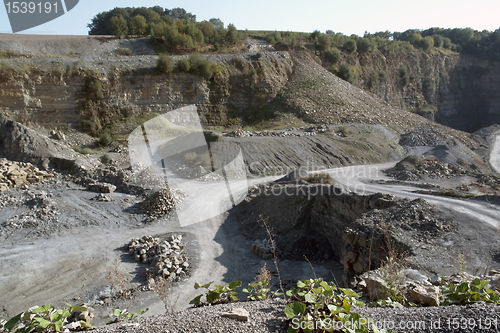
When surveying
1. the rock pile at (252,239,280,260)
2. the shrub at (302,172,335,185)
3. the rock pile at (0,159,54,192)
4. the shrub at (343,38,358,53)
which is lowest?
the rock pile at (252,239,280,260)

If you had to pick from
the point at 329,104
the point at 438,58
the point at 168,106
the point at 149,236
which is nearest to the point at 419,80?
the point at 438,58

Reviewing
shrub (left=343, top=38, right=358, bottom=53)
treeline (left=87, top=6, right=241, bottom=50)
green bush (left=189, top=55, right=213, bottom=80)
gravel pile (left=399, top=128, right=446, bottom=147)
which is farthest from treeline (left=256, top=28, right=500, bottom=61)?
gravel pile (left=399, top=128, right=446, bottom=147)

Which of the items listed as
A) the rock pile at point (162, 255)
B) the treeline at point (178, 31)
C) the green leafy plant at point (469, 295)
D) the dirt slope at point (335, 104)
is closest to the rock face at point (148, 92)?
the dirt slope at point (335, 104)

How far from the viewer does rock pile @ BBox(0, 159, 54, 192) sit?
683 inches

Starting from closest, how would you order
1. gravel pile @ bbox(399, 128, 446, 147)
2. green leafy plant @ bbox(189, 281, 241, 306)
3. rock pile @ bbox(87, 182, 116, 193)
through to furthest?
green leafy plant @ bbox(189, 281, 241, 306), rock pile @ bbox(87, 182, 116, 193), gravel pile @ bbox(399, 128, 446, 147)

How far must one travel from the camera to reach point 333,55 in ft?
151

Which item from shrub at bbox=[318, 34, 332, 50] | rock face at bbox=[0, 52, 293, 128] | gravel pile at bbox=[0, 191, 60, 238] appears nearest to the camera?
gravel pile at bbox=[0, 191, 60, 238]

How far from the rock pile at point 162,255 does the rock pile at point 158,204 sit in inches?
92.1

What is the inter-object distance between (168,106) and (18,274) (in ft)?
78.1

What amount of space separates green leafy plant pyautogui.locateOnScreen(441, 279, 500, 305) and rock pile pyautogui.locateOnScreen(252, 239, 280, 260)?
836 centimetres

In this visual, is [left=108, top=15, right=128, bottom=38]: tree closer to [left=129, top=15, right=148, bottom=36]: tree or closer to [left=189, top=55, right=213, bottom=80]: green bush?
[left=129, top=15, right=148, bottom=36]: tree

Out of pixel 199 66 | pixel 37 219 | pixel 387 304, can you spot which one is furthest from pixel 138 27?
pixel 387 304

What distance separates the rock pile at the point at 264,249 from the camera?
42.1ft

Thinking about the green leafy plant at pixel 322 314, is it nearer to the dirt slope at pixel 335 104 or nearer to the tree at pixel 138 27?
the dirt slope at pixel 335 104
